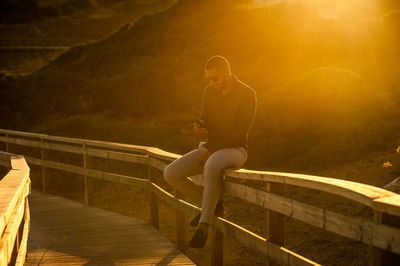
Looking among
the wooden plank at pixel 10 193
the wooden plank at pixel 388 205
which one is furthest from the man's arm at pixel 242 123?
the wooden plank at pixel 388 205

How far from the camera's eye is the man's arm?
4.86 m

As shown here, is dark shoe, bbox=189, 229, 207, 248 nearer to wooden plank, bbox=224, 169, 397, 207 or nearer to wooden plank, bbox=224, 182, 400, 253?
wooden plank, bbox=224, 182, 400, 253

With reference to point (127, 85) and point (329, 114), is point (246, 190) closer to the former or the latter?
point (329, 114)

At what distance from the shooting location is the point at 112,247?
609 centimetres

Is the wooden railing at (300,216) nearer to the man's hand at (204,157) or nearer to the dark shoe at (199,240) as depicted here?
the dark shoe at (199,240)

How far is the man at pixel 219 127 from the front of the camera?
471cm

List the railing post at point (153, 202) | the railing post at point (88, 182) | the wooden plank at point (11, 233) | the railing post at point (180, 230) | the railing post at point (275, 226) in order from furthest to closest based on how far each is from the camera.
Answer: the railing post at point (88, 182) < the railing post at point (153, 202) < the railing post at point (180, 230) < the railing post at point (275, 226) < the wooden plank at point (11, 233)

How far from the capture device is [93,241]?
641 centimetres

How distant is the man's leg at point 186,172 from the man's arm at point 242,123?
0.38 meters

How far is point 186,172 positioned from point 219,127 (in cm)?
60

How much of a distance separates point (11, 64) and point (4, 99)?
3033cm

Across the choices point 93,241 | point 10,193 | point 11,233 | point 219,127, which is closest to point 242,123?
point 219,127

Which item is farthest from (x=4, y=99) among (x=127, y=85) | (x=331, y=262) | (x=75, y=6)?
(x=75, y=6)

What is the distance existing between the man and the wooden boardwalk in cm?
98
